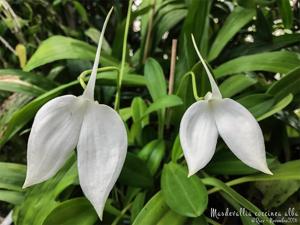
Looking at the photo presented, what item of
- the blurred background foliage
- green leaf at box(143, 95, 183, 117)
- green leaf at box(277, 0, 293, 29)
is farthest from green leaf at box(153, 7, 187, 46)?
green leaf at box(143, 95, 183, 117)

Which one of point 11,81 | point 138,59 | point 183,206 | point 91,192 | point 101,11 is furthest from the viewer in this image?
point 101,11

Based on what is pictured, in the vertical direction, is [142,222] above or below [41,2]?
below

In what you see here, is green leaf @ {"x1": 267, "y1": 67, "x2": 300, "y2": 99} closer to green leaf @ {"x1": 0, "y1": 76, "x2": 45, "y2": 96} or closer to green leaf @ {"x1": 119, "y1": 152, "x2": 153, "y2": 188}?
green leaf @ {"x1": 119, "y1": 152, "x2": 153, "y2": 188}

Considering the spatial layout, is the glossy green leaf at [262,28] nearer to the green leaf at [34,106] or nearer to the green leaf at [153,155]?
the green leaf at [34,106]

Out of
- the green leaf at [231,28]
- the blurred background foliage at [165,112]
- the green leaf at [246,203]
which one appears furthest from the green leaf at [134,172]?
the green leaf at [231,28]

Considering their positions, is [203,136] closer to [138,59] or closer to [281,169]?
[281,169]

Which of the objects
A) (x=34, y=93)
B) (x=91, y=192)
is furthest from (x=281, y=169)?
(x=34, y=93)
